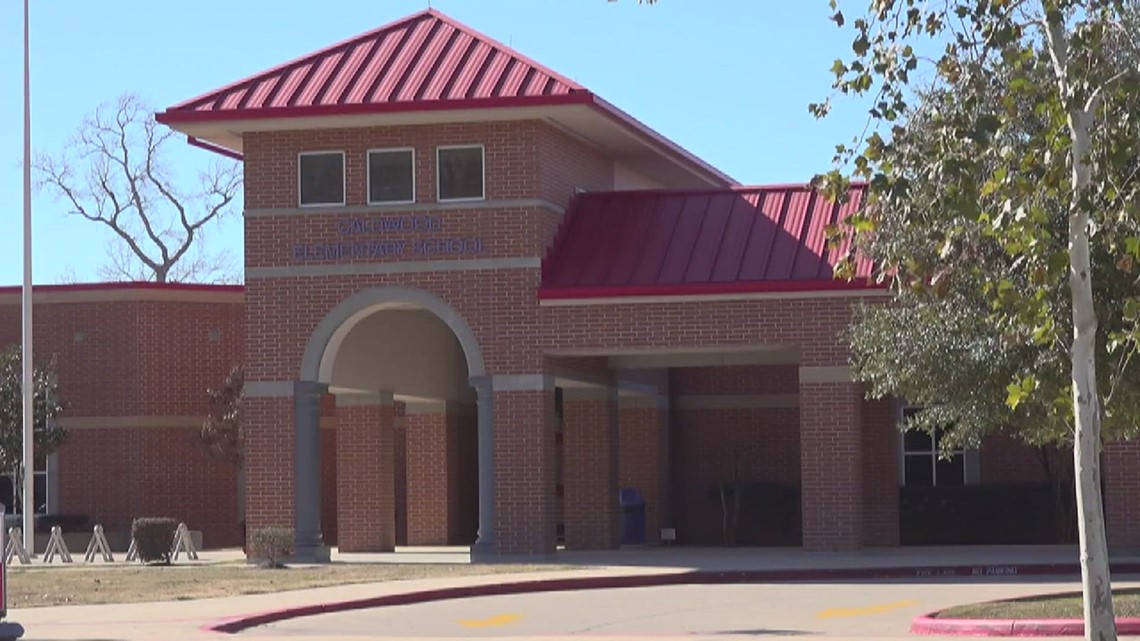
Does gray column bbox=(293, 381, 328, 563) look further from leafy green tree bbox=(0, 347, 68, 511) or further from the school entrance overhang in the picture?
leafy green tree bbox=(0, 347, 68, 511)

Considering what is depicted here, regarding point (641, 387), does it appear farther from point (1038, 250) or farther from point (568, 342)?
point (1038, 250)

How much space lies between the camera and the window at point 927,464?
3800cm

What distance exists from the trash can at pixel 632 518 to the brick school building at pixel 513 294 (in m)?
1.83

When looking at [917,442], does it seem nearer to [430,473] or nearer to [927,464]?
[927,464]

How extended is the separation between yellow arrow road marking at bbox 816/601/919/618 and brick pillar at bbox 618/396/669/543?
618 inches

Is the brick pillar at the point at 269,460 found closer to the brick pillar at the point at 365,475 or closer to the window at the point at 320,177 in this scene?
the window at the point at 320,177

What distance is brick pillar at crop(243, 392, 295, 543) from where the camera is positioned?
33.4 metres

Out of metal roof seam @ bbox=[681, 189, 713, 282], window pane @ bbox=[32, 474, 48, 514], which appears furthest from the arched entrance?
window pane @ bbox=[32, 474, 48, 514]

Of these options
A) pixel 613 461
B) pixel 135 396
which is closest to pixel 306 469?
pixel 613 461

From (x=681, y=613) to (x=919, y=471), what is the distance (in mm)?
16402

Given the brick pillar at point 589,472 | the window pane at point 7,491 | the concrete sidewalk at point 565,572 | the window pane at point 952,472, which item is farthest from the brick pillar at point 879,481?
the window pane at point 7,491

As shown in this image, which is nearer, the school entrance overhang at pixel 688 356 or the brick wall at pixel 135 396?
the school entrance overhang at pixel 688 356

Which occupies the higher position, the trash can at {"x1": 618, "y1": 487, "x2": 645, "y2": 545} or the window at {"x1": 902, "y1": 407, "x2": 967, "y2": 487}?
the window at {"x1": 902, "y1": 407, "x2": 967, "y2": 487}

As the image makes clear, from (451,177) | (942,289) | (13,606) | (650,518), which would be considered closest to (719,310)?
(451,177)
